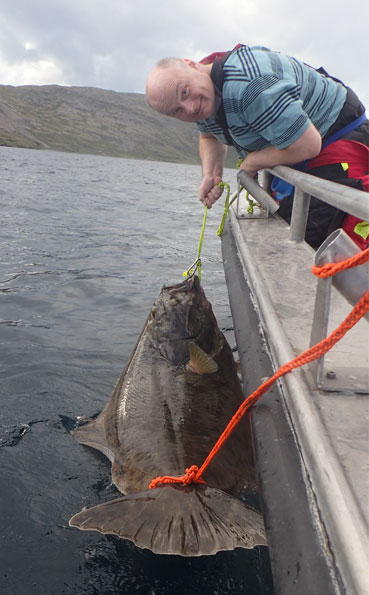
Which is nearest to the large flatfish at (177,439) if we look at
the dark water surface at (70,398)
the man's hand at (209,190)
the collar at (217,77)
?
the dark water surface at (70,398)

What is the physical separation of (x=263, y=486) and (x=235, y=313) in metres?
1.62

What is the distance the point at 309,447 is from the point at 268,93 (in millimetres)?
2450

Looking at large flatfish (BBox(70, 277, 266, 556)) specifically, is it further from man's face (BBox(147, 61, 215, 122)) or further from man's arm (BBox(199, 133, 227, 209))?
man's face (BBox(147, 61, 215, 122))

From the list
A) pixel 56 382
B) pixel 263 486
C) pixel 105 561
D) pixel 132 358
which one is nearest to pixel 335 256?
pixel 263 486

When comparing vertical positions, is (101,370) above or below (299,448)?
below

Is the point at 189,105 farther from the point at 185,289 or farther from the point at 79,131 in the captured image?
the point at 79,131

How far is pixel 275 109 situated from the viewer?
10.5 feet

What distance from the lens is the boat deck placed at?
122 cm

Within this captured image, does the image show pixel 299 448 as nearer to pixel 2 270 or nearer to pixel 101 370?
pixel 101 370

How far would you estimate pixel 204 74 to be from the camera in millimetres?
3412

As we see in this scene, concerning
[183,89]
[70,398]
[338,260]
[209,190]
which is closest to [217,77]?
[183,89]

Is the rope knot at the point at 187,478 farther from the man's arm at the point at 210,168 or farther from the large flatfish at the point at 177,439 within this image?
the man's arm at the point at 210,168

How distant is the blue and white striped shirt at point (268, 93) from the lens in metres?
3.16

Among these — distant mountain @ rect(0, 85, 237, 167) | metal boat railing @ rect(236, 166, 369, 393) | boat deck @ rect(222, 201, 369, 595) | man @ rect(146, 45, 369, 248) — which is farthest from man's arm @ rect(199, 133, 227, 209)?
distant mountain @ rect(0, 85, 237, 167)
